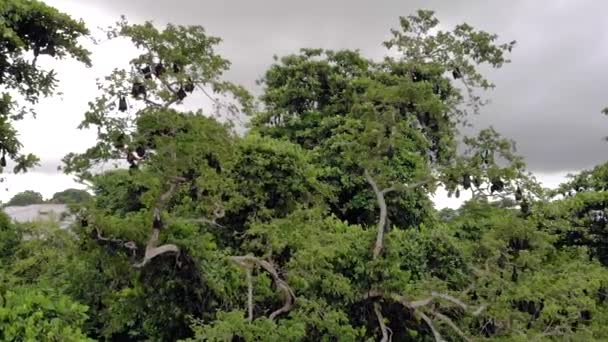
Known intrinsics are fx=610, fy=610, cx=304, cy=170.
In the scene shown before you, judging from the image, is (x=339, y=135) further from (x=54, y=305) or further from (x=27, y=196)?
(x=27, y=196)

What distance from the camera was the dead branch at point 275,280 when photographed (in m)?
9.88

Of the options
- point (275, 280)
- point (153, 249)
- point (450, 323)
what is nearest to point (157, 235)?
point (153, 249)

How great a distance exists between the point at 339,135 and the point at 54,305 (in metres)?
12.0

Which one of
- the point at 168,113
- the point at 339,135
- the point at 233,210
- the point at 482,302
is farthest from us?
the point at 339,135

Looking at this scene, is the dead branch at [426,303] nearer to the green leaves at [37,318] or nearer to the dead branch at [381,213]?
the dead branch at [381,213]

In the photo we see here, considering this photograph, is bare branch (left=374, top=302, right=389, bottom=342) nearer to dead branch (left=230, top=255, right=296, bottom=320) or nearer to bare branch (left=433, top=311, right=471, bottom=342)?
bare branch (left=433, top=311, right=471, bottom=342)

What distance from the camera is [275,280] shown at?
10234 mm

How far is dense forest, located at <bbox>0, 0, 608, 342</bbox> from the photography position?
8430mm

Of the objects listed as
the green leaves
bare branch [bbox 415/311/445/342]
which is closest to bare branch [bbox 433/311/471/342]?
bare branch [bbox 415/311/445/342]

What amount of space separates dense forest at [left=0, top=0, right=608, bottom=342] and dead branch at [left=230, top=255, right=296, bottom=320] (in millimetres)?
37

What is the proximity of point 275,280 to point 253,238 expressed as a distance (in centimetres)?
183

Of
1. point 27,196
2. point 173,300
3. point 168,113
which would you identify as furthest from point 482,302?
point 27,196

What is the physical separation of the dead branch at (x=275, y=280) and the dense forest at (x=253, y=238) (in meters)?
0.04

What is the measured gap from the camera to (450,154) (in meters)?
11.1
